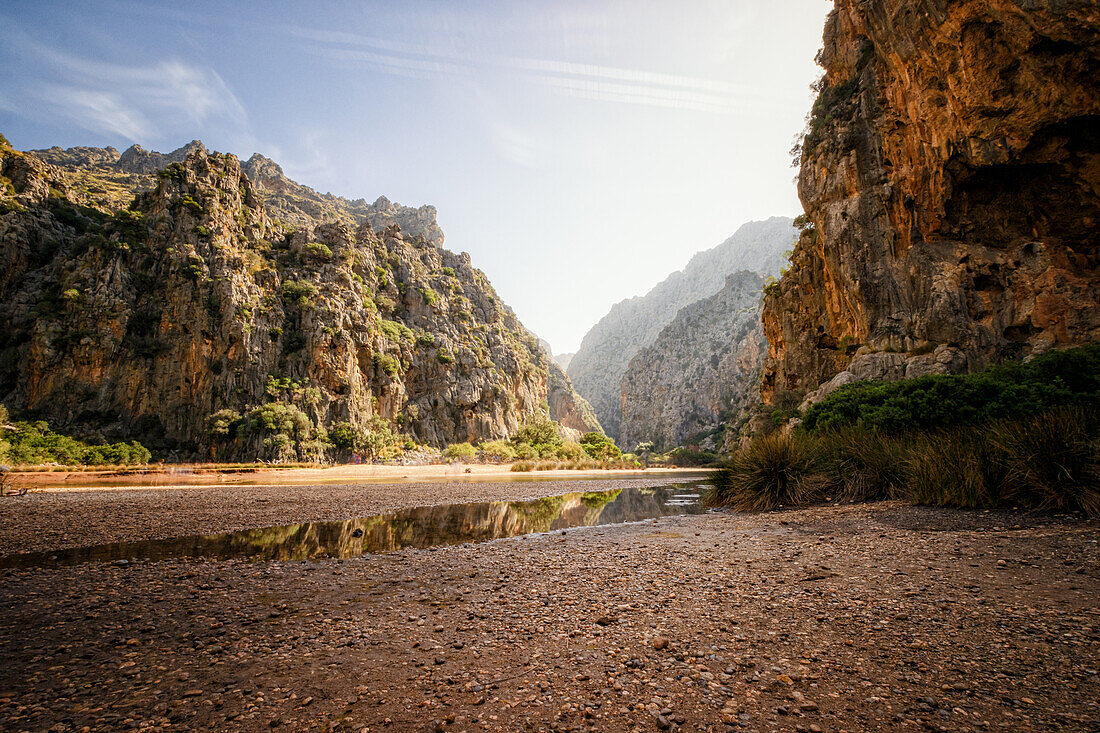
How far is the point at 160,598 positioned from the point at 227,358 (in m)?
48.5

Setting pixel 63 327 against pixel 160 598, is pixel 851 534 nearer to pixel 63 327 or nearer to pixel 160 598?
pixel 160 598

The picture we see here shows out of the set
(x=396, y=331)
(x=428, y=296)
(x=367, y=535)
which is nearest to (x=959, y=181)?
(x=367, y=535)

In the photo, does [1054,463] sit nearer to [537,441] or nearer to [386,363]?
[537,441]

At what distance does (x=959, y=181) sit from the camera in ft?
75.0

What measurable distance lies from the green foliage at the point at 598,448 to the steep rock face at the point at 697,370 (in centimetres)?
4477

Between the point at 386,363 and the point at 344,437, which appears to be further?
the point at 386,363

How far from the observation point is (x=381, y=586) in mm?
5691

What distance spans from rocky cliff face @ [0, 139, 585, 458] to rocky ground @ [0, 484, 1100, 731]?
138ft

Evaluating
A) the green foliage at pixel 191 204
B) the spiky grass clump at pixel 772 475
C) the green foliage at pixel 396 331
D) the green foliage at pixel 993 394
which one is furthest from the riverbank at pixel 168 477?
the green foliage at pixel 191 204

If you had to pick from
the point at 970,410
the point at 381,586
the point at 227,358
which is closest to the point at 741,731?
the point at 381,586

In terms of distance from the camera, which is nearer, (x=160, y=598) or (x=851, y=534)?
(x=160, y=598)

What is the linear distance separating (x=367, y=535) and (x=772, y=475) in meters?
10.7

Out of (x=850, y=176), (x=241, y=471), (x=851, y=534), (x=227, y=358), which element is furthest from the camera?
(x=227, y=358)

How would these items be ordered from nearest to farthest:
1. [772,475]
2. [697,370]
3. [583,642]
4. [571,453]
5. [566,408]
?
[583,642] < [772,475] < [571,453] < [697,370] < [566,408]
